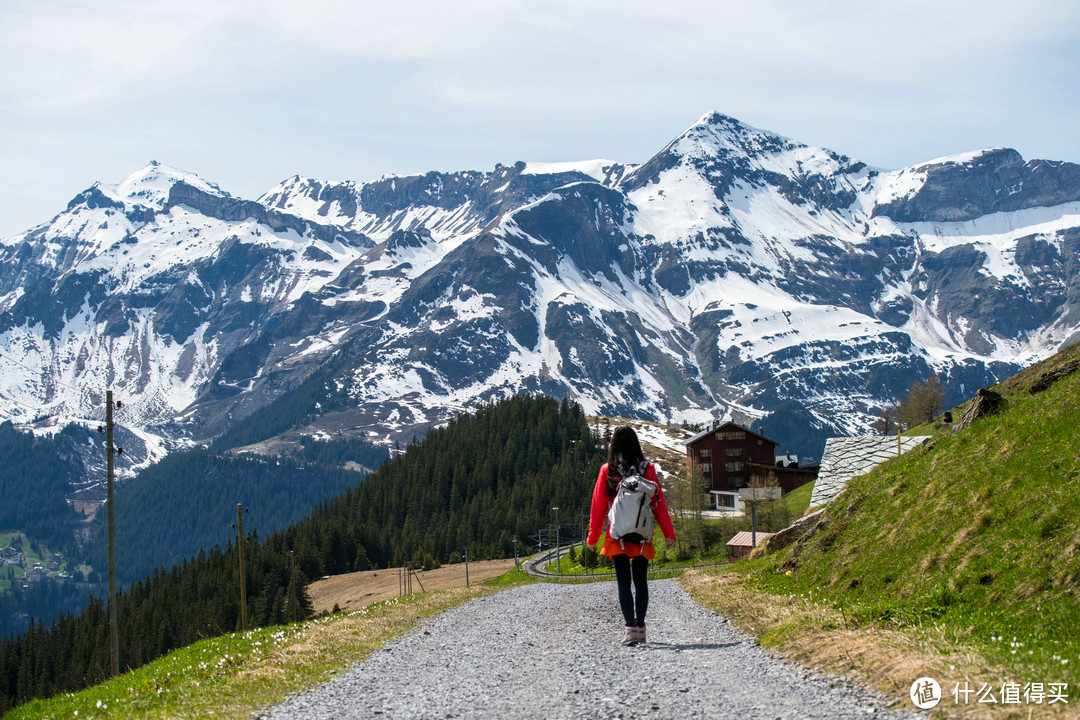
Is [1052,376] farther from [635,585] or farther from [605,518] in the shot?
[605,518]

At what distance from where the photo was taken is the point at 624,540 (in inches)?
610

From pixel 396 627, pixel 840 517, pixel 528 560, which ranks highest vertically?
pixel 840 517

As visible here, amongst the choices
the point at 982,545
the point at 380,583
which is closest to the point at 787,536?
the point at 982,545

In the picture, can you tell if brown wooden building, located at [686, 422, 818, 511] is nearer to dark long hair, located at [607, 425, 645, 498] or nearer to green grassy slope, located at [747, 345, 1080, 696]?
green grassy slope, located at [747, 345, 1080, 696]

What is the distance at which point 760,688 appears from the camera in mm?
11664

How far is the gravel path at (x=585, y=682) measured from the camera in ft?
35.7

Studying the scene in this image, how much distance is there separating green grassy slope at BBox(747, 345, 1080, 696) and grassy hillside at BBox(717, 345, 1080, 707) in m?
0.03

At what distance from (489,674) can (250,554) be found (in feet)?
438

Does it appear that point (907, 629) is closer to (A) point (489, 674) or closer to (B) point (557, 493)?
(A) point (489, 674)

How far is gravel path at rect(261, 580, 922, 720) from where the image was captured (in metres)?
10.9

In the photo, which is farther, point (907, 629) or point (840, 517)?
point (840, 517)

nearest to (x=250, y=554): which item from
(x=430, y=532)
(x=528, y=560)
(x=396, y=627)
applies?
(x=430, y=532)

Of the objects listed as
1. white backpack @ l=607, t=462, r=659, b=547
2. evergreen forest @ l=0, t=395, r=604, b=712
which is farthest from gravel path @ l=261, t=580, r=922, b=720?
evergreen forest @ l=0, t=395, r=604, b=712

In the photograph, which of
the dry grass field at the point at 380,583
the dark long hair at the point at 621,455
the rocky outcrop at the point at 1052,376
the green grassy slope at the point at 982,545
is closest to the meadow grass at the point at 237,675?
the dark long hair at the point at 621,455
